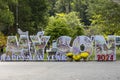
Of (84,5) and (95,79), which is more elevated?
(84,5)

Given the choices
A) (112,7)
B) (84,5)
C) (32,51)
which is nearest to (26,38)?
(32,51)

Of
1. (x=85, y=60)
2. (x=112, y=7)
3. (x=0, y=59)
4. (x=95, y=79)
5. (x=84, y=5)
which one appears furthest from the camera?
(x=84, y=5)

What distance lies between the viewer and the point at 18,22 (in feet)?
161

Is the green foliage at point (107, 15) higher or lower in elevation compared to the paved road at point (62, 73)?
higher

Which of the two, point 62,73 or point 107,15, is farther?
point 107,15

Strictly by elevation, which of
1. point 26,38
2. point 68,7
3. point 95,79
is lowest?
point 95,79

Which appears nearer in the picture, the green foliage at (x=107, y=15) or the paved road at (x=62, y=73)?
the paved road at (x=62, y=73)

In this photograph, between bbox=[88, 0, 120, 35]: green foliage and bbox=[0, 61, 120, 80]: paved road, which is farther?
bbox=[88, 0, 120, 35]: green foliage

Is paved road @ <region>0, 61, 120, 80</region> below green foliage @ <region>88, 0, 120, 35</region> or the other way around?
below

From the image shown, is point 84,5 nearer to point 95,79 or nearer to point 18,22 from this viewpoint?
point 18,22

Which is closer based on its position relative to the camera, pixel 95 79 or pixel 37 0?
pixel 95 79

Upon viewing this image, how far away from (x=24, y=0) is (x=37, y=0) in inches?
106

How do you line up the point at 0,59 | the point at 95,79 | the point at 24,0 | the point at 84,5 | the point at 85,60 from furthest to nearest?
1. the point at 84,5
2. the point at 24,0
3. the point at 0,59
4. the point at 85,60
5. the point at 95,79

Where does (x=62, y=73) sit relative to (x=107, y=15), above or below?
below
